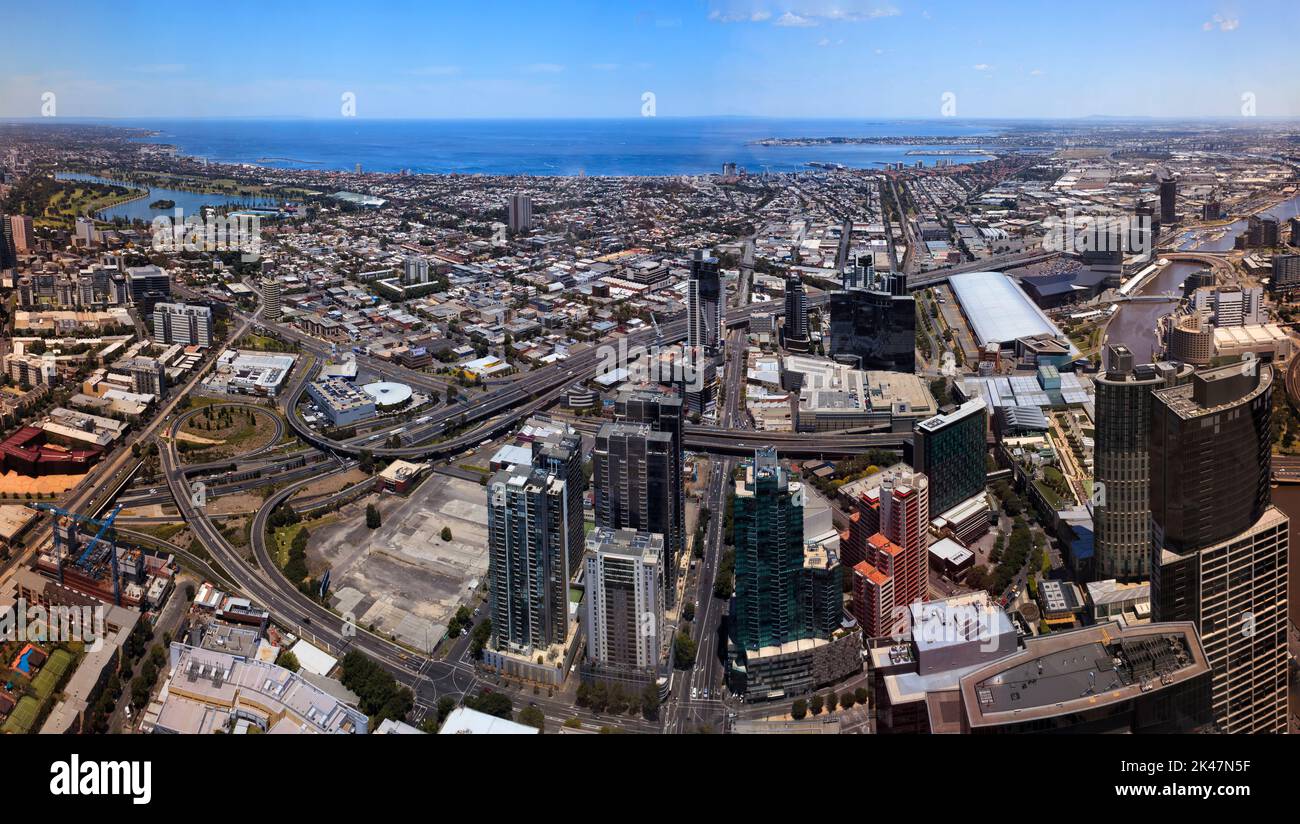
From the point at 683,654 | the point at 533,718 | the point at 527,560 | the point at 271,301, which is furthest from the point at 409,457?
the point at 271,301

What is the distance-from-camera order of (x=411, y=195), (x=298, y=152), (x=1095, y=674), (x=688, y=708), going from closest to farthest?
(x=1095, y=674), (x=688, y=708), (x=411, y=195), (x=298, y=152)

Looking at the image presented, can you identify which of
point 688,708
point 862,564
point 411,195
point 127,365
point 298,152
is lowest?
point 688,708

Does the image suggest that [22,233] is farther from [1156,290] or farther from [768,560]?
[1156,290]

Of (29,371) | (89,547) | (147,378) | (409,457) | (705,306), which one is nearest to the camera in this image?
(89,547)

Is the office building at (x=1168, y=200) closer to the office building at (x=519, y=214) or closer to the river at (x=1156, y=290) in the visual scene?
the river at (x=1156, y=290)

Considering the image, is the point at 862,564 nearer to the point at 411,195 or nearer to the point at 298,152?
the point at 411,195

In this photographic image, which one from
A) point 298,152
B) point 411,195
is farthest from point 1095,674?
point 298,152
